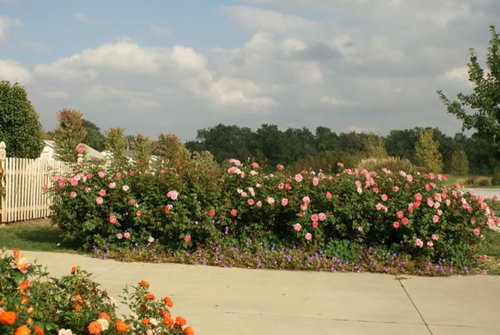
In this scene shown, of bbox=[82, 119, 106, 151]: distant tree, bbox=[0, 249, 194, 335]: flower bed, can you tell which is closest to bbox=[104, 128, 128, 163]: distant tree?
bbox=[0, 249, 194, 335]: flower bed

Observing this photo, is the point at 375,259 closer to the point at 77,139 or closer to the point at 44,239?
the point at 44,239

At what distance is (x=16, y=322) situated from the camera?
2535 mm

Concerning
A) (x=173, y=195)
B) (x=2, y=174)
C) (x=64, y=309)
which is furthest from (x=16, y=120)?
(x=64, y=309)

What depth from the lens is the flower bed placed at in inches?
102

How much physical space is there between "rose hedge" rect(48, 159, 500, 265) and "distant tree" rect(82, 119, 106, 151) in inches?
2496

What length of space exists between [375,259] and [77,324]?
5.11 meters

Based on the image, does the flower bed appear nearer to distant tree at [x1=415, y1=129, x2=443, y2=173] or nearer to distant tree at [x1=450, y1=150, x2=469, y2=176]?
distant tree at [x1=415, y1=129, x2=443, y2=173]

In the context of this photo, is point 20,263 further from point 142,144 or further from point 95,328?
point 142,144

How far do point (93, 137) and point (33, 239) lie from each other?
77741 millimetres

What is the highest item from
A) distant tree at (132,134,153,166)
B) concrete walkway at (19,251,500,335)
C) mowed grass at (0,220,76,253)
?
distant tree at (132,134,153,166)

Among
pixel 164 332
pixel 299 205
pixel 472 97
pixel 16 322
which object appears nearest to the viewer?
pixel 16 322

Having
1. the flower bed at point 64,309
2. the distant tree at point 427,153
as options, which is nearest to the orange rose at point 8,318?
the flower bed at point 64,309

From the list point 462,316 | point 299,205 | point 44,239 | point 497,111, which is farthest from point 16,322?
point 497,111

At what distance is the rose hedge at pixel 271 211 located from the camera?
7289 millimetres
